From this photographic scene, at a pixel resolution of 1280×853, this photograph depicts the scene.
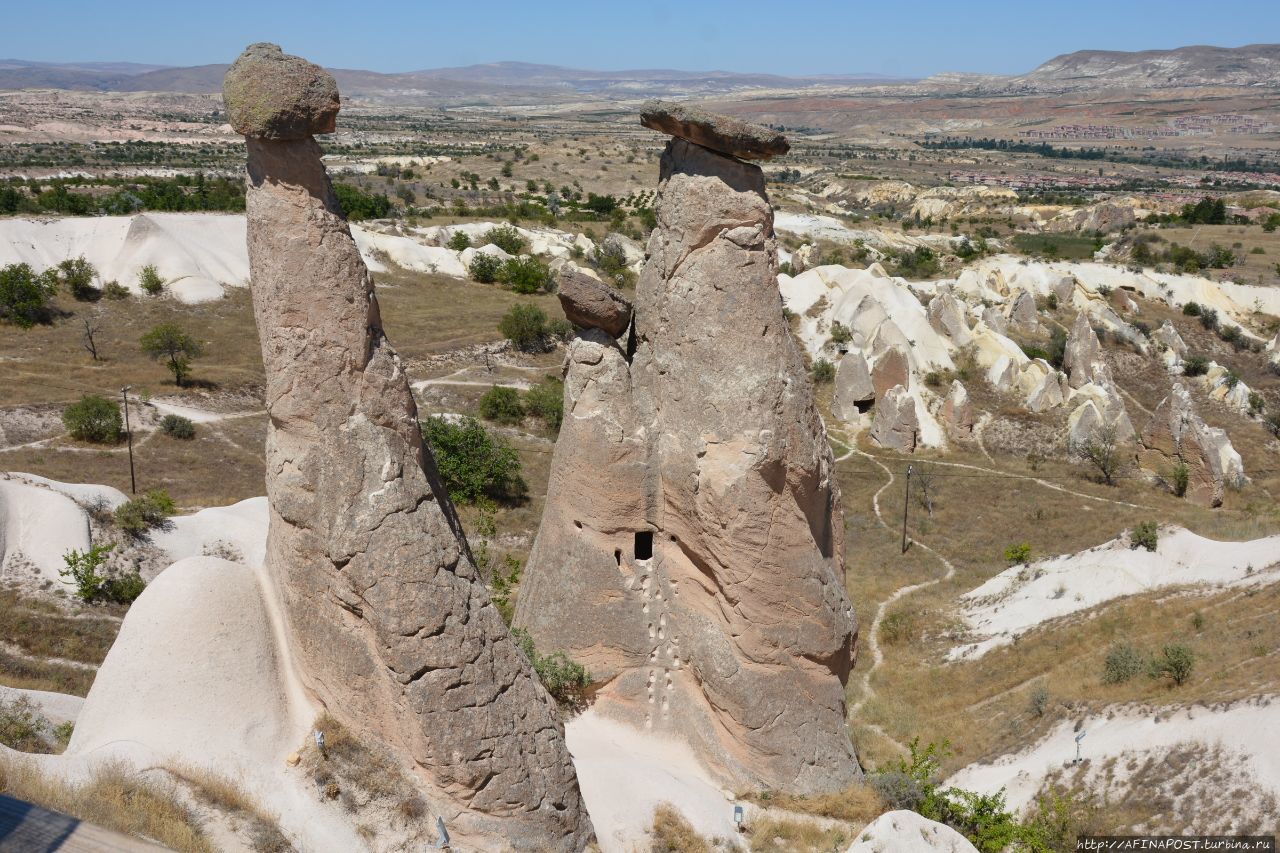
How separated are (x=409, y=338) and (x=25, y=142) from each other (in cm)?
11339

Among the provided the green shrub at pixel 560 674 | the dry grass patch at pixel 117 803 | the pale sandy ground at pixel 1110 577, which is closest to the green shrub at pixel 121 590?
the green shrub at pixel 560 674

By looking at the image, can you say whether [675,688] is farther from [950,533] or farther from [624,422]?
[950,533]

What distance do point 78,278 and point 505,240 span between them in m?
23.4

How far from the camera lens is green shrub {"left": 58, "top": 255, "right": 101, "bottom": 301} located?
39312 millimetres

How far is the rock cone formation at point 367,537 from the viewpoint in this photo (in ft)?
23.4

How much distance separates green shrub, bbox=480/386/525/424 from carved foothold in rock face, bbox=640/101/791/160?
2206 centimetres

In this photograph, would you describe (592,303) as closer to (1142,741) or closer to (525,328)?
(1142,741)

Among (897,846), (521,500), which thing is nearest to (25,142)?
(521,500)

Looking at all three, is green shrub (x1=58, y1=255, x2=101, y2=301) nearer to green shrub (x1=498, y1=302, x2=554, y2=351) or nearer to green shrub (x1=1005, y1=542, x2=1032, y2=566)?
green shrub (x1=498, y1=302, x2=554, y2=351)

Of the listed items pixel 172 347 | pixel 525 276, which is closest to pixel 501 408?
pixel 172 347

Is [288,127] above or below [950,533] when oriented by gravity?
above

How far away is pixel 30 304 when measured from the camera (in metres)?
36.0

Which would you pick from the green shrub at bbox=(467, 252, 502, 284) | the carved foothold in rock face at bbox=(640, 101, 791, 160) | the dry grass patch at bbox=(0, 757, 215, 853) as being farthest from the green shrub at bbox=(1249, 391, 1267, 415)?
the dry grass patch at bbox=(0, 757, 215, 853)

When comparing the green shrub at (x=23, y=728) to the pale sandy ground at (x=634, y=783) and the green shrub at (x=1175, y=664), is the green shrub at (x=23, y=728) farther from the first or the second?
the green shrub at (x=1175, y=664)
